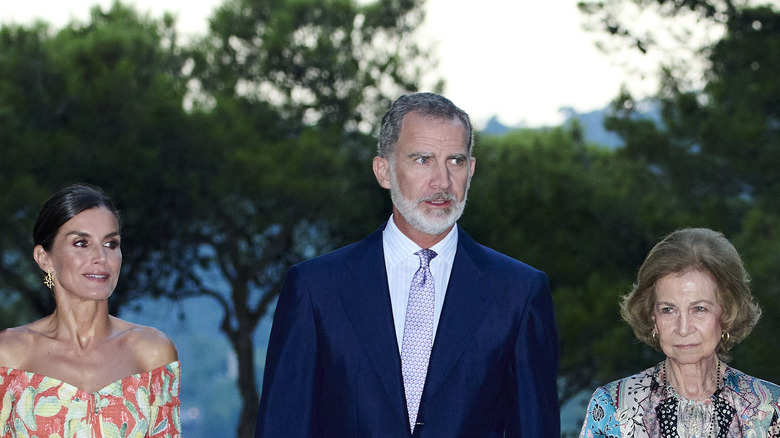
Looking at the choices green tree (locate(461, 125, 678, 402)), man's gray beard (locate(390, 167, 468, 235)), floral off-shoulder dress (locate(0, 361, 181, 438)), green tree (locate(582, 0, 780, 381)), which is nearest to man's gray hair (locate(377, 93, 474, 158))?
man's gray beard (locate(390, 167, 468, 235))

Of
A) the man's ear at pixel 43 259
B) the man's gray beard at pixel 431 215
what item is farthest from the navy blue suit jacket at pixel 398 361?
the man's ear at pixel 43 259

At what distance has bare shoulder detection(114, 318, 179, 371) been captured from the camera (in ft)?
13.0

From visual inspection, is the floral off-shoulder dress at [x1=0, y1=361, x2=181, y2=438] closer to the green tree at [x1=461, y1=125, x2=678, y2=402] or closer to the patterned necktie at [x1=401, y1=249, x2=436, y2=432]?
the patterned necktie at [x1=401, y1=249, x2=436, y2=432]

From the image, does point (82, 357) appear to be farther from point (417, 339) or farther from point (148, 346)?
point (417, 339)

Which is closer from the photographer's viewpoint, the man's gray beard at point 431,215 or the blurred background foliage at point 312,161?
the man's gray beard at point 431,215

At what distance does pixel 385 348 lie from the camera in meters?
3.35

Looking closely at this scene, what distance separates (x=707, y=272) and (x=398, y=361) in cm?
113

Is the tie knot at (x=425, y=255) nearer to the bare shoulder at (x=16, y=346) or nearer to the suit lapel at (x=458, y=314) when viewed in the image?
the suit lapel at (x=458, y=314)

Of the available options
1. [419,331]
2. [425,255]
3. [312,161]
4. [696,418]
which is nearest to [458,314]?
[419,331]

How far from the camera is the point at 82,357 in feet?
12.8

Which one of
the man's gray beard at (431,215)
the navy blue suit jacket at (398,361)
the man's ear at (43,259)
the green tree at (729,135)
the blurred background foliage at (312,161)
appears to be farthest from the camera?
the blurred background foliage at (312,161)

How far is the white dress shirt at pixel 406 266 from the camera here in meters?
3.46

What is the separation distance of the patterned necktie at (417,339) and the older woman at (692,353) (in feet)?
2.16

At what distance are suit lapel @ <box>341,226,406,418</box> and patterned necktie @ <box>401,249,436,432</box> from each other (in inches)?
1.7
